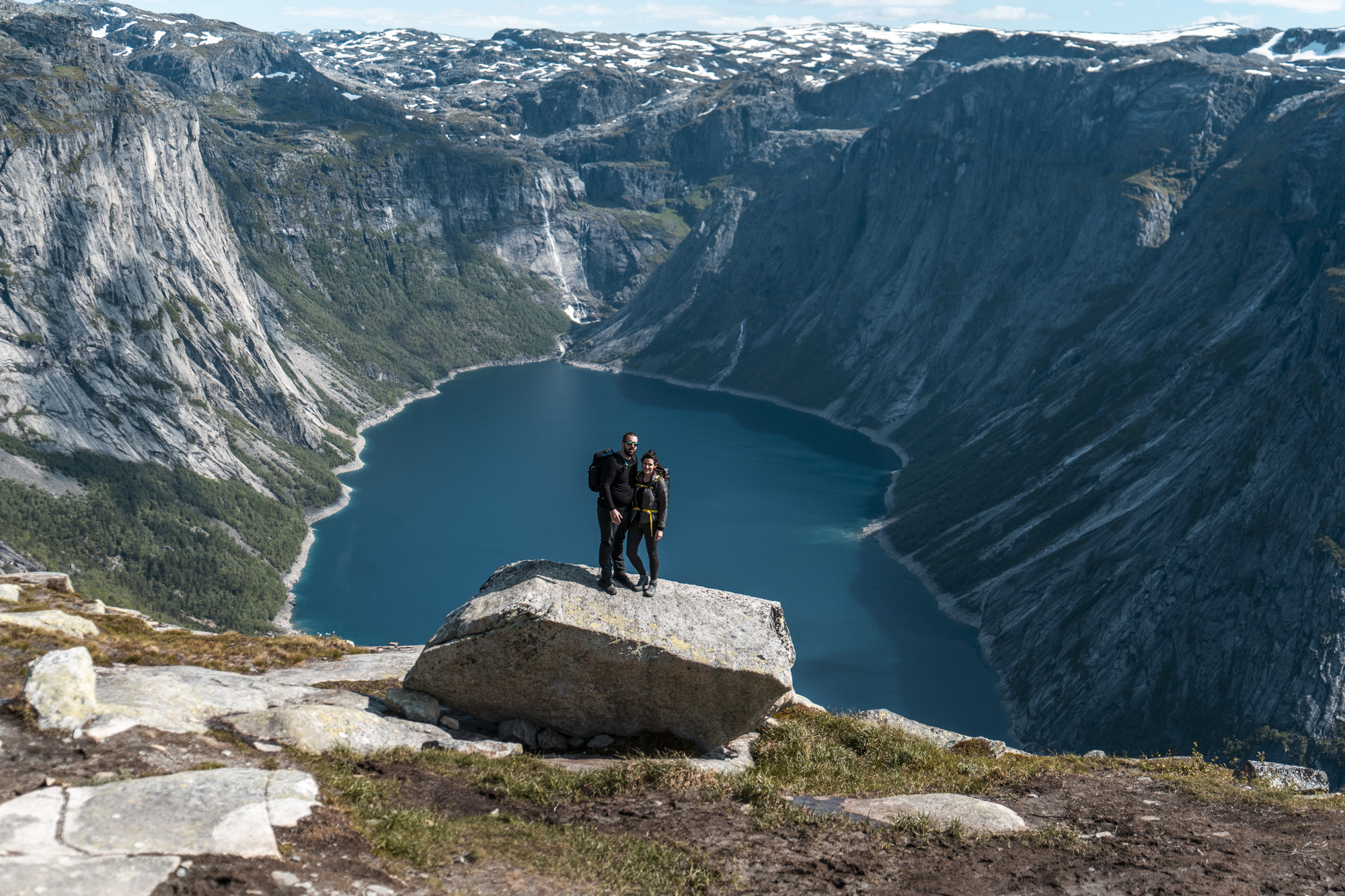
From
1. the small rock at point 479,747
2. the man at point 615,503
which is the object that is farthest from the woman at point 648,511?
the small rock at point 479,747

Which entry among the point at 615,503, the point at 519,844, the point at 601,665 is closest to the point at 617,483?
the point at 615,503

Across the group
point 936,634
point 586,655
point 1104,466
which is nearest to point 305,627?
point 936,634

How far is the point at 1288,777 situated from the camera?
124 feet

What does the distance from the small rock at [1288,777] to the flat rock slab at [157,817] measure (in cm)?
2363

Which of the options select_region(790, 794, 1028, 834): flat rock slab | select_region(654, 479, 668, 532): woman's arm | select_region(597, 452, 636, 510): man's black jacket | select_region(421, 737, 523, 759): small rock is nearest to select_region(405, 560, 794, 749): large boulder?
select_region(421, 737, 523, 759): small rock

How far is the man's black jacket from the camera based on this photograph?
2870cm

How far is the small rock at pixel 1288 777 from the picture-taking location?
28.7 meters

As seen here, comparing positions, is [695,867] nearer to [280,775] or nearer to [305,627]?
[280,775]

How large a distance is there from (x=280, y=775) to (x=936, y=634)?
130 m

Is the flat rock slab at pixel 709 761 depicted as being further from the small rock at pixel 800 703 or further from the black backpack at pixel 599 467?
the black backpack at pixel 599 467

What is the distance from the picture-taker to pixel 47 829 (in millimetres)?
15953

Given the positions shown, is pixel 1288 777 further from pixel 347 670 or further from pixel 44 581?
pixel 44 581

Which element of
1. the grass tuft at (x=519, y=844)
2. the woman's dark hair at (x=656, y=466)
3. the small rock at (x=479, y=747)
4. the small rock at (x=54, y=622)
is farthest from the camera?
the small rock at (x=54, y=622)

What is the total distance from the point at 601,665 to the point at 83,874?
A: 14.0m
